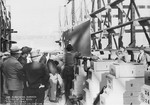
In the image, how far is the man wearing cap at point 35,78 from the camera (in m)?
5.59

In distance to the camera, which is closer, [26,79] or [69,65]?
[26,79]

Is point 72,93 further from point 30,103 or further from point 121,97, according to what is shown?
point 121,97

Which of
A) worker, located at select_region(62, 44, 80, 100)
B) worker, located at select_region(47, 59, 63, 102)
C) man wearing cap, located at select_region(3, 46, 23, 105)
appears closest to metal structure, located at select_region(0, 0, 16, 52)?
worker, located at select_region(47, 59, 63, 102)

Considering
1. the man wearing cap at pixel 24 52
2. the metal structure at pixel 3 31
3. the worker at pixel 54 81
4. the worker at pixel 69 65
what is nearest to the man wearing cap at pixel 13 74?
the man wearing cap at pixel 24 52

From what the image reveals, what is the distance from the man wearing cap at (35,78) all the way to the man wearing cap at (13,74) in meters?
0.11

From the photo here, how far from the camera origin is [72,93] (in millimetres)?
7254

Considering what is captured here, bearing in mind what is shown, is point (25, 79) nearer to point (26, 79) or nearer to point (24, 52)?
point (26, 79)

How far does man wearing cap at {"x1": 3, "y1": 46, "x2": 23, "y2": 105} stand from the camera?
579cm

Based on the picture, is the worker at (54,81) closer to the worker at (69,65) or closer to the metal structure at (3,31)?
the worker at (69,65)

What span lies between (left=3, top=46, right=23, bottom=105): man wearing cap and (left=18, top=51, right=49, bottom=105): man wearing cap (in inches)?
4.2

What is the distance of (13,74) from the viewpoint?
19.1 feet

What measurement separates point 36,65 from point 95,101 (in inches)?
49.9

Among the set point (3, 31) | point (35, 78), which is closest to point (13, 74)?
point (35, 78)

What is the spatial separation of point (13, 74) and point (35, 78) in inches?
19.0
